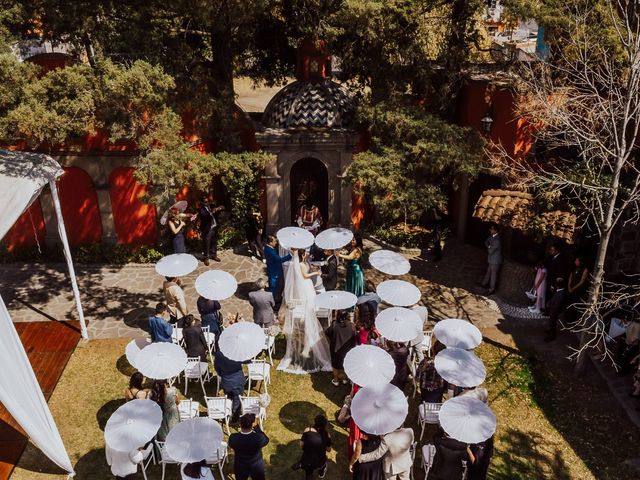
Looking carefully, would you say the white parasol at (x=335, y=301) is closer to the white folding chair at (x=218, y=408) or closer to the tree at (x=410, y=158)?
the white folding chair at (x=218, y=408)

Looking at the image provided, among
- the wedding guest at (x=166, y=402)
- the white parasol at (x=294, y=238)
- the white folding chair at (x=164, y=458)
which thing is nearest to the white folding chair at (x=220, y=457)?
the white folding chair at (x=164, y=458)

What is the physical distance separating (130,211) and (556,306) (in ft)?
42.4

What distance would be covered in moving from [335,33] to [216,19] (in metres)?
3.51

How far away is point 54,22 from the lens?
13.8 metres

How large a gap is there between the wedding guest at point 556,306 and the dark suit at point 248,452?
Answer: 27.1 ft

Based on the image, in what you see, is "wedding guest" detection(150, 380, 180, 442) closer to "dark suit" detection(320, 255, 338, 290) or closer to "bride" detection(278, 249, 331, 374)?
"bride" detection(278, 249, 331, 374)

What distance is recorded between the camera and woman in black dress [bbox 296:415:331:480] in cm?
862

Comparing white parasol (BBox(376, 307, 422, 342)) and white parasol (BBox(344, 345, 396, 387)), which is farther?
white parasol (BBox(376, 307, 422, 342))

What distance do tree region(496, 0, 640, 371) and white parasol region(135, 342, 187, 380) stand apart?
7695 millimetres

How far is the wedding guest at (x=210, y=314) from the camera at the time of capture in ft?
39.9

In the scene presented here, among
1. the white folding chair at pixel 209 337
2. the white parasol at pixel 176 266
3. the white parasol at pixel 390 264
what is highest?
the white parasol at pixel 176 266

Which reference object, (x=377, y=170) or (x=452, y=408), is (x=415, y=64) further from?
(x=452, y=408)

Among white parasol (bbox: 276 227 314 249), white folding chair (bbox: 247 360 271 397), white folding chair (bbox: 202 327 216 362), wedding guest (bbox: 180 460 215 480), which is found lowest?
white folding chair (bbox: 247 360 271 397)

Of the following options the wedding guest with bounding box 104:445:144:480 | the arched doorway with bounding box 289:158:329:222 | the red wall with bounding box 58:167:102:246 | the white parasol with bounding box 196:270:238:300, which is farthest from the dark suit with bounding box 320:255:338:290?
the red wall with bounding box 58:167:102:246
